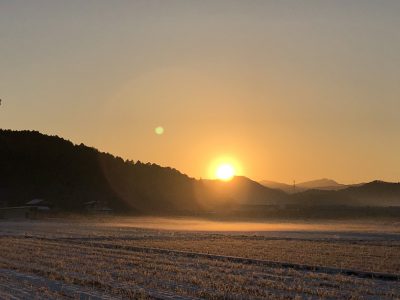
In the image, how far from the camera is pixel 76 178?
6280 inches

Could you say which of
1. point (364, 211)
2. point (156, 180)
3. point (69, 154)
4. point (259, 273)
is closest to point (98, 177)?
point (69, 154)

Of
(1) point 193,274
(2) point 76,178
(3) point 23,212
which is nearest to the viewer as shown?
(1) point 193,274

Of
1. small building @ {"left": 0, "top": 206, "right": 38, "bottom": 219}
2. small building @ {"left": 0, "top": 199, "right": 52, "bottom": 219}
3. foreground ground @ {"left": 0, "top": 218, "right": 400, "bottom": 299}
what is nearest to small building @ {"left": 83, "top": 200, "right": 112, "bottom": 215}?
small building @ {"left": 0, "top": 199, "right": 52, "bottom": 219}

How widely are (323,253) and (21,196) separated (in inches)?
4740

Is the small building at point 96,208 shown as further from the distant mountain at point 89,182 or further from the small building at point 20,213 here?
the small building at point 20,213

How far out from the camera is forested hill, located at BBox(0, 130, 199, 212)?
14650 cm

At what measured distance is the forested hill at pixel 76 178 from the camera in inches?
5768

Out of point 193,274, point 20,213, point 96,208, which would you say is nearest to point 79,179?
point 96,208

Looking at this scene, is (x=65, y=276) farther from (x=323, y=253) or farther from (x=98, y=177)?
(x=98, y=177)

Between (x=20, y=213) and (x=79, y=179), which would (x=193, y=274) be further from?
(x=79, y=179)

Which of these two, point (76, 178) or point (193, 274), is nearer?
point (193, 274)

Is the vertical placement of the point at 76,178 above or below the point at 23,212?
above

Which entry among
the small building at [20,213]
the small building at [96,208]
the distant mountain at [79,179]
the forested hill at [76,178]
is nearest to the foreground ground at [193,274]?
the small building at [20,213]

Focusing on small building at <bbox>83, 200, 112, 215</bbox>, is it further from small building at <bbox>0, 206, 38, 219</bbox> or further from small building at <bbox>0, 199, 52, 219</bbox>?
small building at <bbox>0, 206, 38, 219</bbox>
